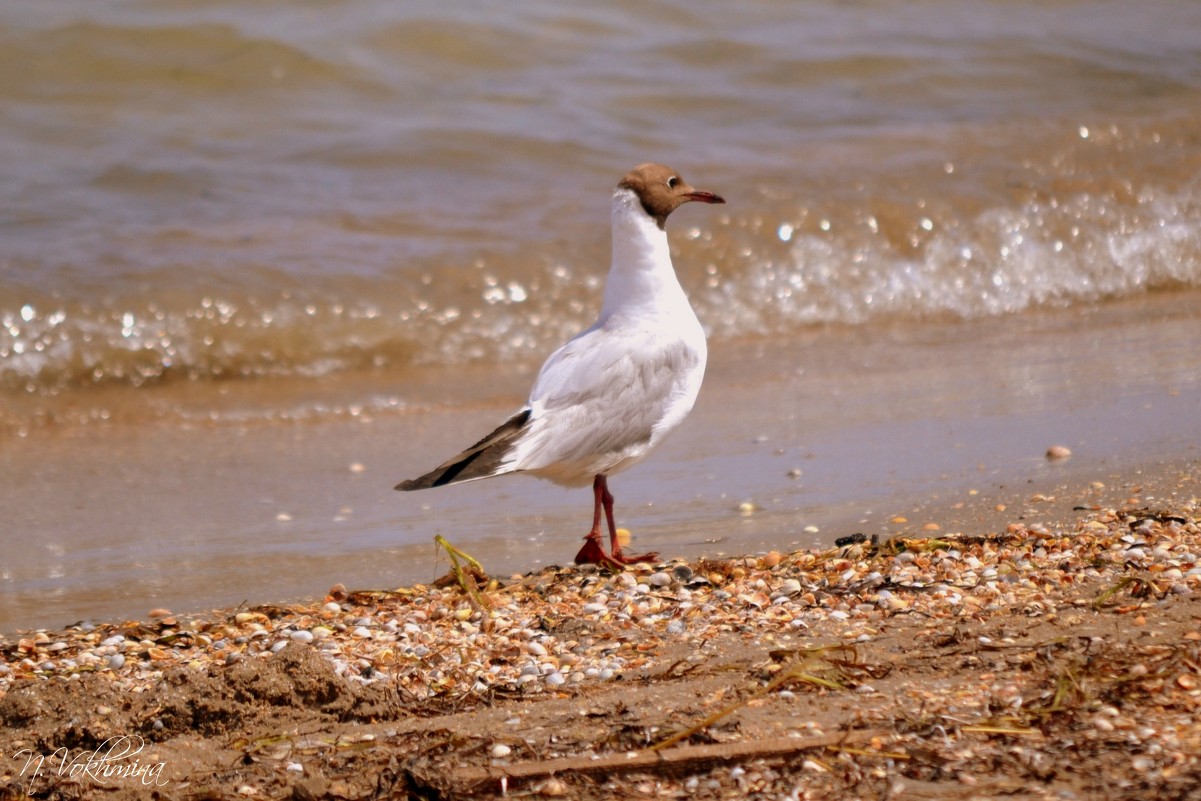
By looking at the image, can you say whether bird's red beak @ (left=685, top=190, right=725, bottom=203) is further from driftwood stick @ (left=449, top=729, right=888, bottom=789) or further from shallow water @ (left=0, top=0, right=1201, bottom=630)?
driftwood stick @ (left=449, top=729, right=888, bottom=789)

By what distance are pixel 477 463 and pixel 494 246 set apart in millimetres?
4142

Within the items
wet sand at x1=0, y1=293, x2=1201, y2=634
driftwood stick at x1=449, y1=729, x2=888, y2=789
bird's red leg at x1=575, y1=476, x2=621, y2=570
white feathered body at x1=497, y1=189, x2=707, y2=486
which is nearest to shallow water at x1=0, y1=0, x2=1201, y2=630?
wet sand at x1=0, y1=293, x2=1201, y2=634

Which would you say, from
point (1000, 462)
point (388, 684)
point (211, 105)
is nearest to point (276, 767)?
point (388, 684)

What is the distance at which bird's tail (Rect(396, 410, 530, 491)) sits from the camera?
13.1 feet

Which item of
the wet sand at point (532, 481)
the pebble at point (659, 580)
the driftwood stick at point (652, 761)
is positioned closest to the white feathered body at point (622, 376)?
the wet sand at point (532, 481)

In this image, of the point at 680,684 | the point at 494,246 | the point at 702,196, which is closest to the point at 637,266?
the point at 702,196

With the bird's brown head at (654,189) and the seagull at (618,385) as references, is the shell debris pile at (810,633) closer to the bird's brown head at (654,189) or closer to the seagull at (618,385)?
the seagull at (618,385)

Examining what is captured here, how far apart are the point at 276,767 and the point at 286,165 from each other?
6.93 metres

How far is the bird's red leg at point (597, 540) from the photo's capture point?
13.7 ft

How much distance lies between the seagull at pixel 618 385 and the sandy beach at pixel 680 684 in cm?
33

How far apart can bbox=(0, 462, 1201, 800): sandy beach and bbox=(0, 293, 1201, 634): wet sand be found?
0.48 metres

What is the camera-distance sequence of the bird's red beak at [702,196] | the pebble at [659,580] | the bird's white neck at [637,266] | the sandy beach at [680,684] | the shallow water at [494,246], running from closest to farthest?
the sandy beach at [680,684] → the pebble at [659,580] → the bird's white neck at [637,266] → the bird's red beak at [702,196] → the shallow water at [494,246]

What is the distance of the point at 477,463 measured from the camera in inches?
161

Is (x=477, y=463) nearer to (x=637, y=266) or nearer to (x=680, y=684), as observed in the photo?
(x=637, y=266)
